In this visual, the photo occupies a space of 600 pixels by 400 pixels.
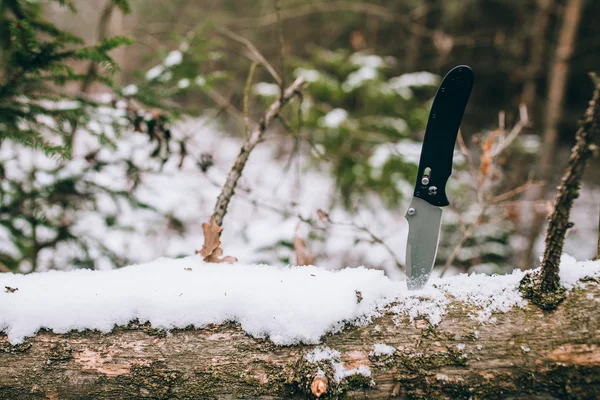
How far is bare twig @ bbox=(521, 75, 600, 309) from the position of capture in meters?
0.96

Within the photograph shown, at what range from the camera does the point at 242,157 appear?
1.78 metres

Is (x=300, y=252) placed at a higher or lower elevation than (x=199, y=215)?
lower

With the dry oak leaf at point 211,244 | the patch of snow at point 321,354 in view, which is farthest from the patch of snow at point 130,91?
the patch of snow at point 321,354

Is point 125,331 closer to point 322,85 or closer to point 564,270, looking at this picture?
point 564,270

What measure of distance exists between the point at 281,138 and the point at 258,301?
5.69 meters

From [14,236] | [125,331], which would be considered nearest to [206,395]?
[125,331]

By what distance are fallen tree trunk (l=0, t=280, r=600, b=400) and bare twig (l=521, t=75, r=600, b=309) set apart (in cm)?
4

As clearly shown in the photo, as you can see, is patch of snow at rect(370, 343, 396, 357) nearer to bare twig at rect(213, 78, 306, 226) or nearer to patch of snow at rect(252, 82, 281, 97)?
bare twig at rect(213, 78, 306, 226)

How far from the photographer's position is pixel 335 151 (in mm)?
5039

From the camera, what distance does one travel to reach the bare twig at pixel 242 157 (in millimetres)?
1680

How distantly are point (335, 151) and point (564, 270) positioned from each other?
4.02m

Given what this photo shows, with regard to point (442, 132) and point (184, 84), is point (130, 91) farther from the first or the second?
point (442, 132)

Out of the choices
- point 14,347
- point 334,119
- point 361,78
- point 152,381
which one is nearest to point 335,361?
point 152,381

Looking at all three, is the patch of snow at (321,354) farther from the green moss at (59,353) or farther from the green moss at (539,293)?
the green moss at (59,353)
